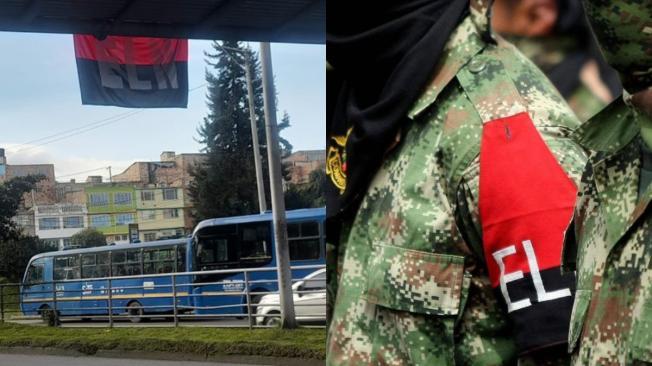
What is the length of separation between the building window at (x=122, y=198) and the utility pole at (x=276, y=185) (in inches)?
1965

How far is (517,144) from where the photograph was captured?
44.9 inches

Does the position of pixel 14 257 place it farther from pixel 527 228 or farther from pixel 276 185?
pixel 527 228

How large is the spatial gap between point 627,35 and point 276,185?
486 inches

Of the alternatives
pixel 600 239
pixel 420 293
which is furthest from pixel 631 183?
pixel 420 293

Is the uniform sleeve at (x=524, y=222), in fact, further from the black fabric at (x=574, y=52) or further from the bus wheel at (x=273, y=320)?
the bus wheel at (x=273, y=320)

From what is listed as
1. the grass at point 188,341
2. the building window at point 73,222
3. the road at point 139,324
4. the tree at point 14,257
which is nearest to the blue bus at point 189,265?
the road at point 139,324

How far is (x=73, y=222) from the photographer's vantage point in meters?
61.6

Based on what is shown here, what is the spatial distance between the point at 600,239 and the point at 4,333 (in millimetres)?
18245

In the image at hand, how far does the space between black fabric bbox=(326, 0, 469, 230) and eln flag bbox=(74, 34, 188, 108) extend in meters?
11.0

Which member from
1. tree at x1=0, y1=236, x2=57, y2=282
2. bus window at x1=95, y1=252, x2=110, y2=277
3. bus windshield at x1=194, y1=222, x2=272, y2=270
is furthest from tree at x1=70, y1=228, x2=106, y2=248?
bus windshield at x1=194, y1=222, x2=272, y2=270

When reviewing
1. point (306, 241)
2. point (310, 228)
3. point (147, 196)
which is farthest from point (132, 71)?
point (147, 196)

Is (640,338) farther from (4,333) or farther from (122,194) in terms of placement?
(122,194)

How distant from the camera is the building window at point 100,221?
61.9 metres

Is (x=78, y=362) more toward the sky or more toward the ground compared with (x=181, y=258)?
more toward the ground
